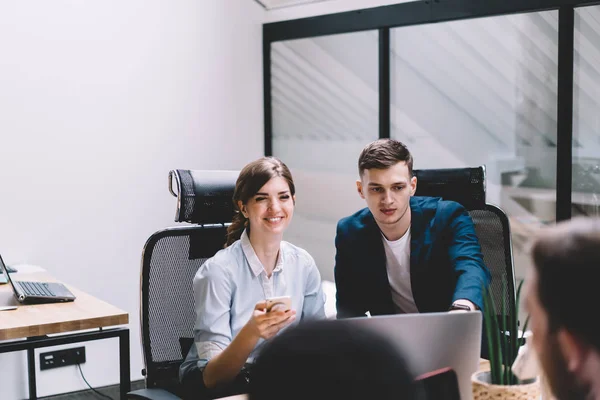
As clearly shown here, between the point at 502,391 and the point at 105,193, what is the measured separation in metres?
2.87

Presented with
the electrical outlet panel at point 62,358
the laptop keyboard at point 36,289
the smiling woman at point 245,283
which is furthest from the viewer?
the electrical outlet panel at point 62,358

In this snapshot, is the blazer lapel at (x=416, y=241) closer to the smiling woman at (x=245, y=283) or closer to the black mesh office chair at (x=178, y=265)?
the smiling woman at (x=245, y=283)

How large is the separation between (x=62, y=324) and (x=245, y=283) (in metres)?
0.65

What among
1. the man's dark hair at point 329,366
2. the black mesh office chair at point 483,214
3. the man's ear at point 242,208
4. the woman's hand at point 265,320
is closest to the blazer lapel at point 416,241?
the black mesh office chair at point 483,214

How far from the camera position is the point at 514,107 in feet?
10.2

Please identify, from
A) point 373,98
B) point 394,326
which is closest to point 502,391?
point 394,326

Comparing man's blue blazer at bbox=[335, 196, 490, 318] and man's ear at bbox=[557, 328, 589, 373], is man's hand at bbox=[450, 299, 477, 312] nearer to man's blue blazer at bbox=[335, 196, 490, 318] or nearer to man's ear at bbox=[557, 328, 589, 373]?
man's blue blazer at bbox=[335, 196, 490, 318]

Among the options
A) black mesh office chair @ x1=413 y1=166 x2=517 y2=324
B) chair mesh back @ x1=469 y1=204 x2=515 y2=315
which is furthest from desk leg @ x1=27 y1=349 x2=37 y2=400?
chair mesh back @ x1=469 y1=204 x2=515 y2=315

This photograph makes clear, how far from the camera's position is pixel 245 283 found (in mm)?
2014


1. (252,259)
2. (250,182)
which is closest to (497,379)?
(252,259)

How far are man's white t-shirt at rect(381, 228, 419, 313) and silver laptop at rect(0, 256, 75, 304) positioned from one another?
1.14 m

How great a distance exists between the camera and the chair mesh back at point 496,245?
2.42 meters

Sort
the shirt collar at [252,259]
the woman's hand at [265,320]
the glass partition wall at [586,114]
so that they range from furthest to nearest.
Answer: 1. the glass partition wall at [586,114]
2. the shirt collar at [252,259]
3. the woman's hand at [265,320]

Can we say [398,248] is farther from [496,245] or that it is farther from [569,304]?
[569,304]
